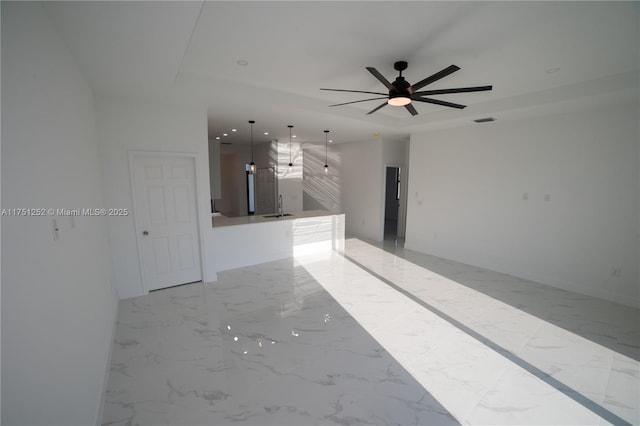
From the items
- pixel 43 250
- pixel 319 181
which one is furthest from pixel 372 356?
pixel 319 181

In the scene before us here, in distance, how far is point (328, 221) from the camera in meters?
6.34

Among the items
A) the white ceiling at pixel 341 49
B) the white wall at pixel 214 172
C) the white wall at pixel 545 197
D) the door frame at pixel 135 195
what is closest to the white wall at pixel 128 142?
the door frame at pixel 135 195

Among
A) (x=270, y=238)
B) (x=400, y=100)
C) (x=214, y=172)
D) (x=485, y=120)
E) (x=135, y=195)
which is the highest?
(x=485, y=120)

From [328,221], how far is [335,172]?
253cm

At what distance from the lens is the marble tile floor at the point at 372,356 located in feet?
6.45

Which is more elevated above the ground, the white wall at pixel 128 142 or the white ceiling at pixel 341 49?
the white ceiling at pixel 341 49

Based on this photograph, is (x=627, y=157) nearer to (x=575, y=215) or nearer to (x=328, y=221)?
(x=575, y=215)

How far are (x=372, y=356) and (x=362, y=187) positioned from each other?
5425mm

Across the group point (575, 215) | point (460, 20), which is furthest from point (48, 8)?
point (575, 215)

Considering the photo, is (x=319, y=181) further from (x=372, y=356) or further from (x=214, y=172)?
(x=372, y=356)

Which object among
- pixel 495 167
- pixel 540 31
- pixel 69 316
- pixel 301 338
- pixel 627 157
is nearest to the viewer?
pixel 69 316

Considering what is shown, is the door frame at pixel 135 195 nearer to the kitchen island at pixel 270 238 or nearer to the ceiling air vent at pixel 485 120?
the kitchen island at pixel 270 238

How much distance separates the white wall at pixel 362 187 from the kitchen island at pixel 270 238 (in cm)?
114

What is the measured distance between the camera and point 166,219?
3.97m
